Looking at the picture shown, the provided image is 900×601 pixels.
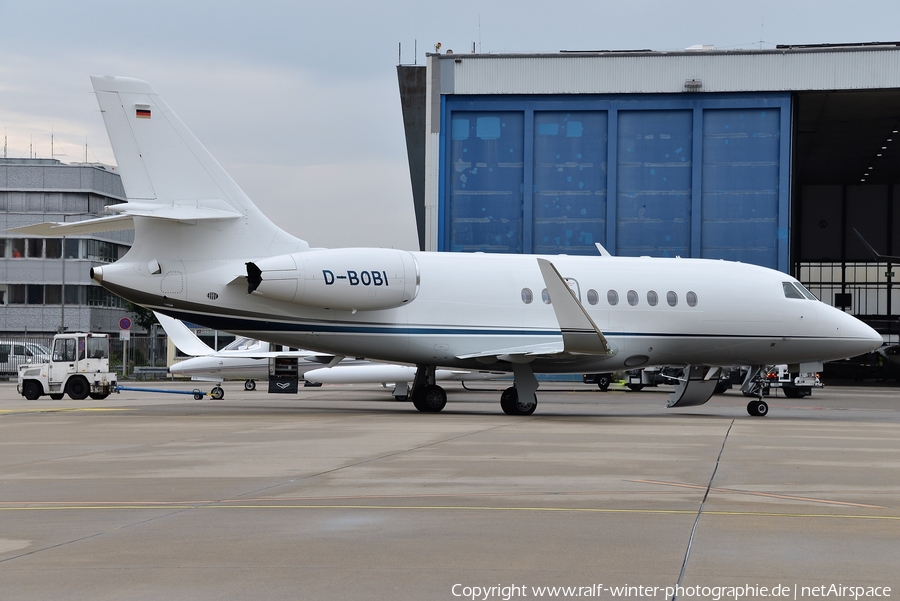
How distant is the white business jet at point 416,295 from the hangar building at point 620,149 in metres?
16.1

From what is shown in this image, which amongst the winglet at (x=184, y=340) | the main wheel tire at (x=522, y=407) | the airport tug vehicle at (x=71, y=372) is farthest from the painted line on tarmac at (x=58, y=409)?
the main wheel tire at (x=522, y=407)

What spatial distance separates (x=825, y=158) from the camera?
200ft

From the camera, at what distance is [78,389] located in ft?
91.8

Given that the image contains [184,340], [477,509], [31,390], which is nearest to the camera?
[477,509]

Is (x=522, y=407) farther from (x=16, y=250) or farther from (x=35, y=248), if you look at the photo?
(x=16, y=250)

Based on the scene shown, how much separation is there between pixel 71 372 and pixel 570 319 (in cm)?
1573

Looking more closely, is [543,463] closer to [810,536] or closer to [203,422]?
[810,536]

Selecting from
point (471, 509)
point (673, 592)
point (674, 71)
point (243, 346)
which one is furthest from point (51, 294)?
point (673, 592)

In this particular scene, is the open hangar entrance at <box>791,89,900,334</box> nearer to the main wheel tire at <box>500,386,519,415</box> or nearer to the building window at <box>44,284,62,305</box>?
the main wheel tire at <box>500,386,519,415</box>

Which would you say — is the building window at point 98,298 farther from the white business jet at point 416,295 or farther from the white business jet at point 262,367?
the white business jet at point 416,295

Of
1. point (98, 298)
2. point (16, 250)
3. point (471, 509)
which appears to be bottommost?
point (471, 509)

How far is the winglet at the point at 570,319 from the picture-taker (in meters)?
19.6

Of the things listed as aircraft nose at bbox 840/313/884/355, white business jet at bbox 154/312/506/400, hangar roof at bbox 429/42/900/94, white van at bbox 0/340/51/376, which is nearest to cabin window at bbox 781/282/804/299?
aircraft nose at bbox 840/313/884/355

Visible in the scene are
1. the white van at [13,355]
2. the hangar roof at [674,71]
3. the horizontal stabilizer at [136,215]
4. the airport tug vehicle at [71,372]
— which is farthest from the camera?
the white van at [13,355]
